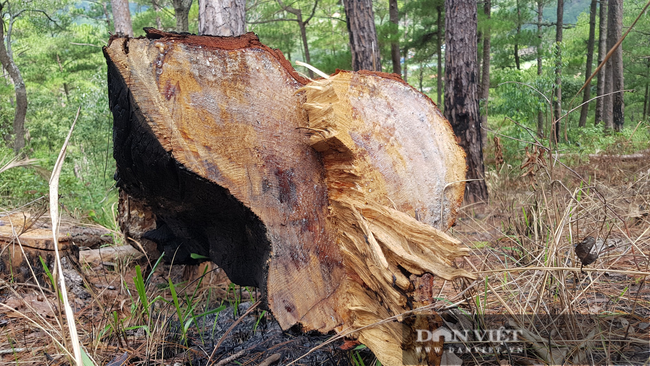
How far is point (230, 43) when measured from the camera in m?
1.34

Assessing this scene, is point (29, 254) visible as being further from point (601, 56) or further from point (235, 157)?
point (601, 56)

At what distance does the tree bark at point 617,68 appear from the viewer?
9.71 meters

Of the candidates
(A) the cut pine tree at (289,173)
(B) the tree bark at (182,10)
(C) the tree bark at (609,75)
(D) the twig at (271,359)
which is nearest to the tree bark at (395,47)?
(B) the tree bark at (182,10)

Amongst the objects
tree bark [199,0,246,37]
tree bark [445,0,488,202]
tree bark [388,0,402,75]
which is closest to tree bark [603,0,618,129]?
tree bark [388,0,402,75]

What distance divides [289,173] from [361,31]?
175 inches

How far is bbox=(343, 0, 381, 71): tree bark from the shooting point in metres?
5.24

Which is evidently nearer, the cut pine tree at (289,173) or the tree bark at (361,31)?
the cut pine tree at (289,173)

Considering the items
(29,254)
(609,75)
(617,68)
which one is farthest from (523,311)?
(609,75)

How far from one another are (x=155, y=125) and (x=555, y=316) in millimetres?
1509

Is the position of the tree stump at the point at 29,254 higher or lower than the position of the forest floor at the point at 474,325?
higher

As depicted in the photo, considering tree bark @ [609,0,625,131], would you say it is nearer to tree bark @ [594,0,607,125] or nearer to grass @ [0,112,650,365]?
tree bark @ [594,0,607,125]

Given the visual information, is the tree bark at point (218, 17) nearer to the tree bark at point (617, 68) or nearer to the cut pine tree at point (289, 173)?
the cut pine tree at point (289, 173)

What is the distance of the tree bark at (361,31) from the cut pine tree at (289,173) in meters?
3.90

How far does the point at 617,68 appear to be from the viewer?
10914 mm
